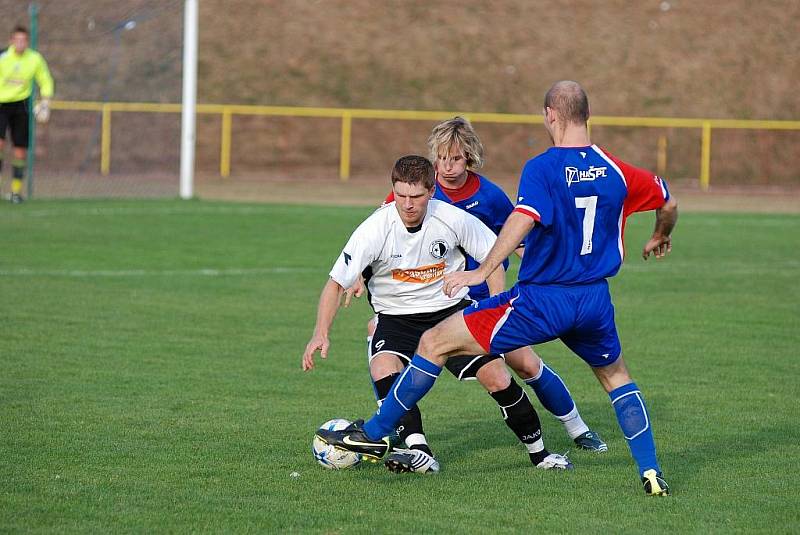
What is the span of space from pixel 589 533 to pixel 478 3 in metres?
35.3

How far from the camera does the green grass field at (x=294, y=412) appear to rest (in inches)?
201

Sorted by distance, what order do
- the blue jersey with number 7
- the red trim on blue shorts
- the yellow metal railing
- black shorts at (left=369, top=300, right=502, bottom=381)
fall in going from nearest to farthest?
the blue jersey with number 7
the red trim on blue shorts
black shorts at (left=369, top=300, right=502, bottom=381)
the yellow metal railing

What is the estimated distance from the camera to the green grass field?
16.8ft

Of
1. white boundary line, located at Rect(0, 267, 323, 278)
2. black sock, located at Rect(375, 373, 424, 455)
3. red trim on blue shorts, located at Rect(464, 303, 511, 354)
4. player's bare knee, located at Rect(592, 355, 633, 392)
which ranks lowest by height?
white boundary line, located at Rect(0, 267, 323, 278)

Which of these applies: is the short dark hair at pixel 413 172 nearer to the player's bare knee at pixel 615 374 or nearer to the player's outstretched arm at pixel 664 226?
the player's outstretched arm at pixel 664 226

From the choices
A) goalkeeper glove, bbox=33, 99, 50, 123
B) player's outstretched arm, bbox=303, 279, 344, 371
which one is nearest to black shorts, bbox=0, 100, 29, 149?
goalkeeper glove, bbox=33, 99, 50, 123

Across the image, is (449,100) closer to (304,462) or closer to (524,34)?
(524,34)

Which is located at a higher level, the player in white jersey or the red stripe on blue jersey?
the red stripe on blue jersey

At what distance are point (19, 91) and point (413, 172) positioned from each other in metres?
15.1

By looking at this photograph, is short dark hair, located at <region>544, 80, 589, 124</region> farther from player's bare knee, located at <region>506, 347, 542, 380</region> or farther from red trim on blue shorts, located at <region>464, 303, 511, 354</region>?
player's bare knee, located at <region>506, 347, 542, 380</region>

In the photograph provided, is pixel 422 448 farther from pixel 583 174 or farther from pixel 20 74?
pixel 20 74

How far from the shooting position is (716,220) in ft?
68.9

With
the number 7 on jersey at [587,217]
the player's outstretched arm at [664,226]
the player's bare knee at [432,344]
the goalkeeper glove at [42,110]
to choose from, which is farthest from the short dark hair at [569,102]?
the goalkeeper glove at [42,110]

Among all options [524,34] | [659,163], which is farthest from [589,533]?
[524,34]
